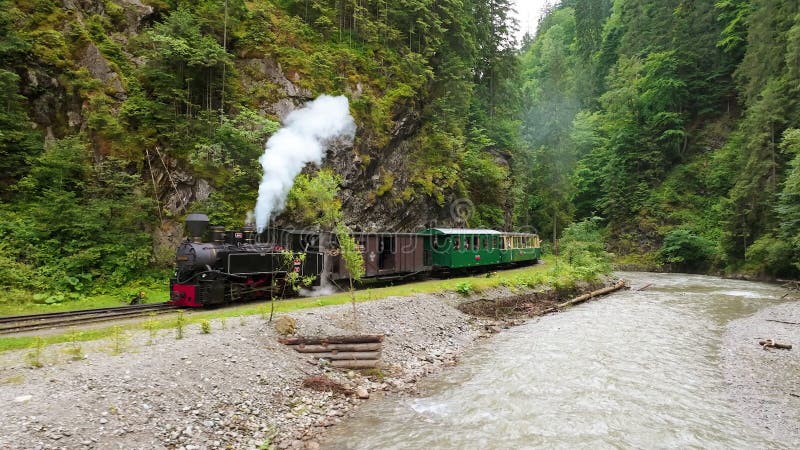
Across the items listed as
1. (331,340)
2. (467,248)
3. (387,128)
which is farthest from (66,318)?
(387,128)

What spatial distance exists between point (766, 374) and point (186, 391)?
13.8m

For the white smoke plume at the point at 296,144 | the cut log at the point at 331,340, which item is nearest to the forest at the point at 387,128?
the white smoke plume at the point at 296,144

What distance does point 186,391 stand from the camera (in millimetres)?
7629

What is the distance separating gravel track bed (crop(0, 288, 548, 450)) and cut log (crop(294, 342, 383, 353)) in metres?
0.30

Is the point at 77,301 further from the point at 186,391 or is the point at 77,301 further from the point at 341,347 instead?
the point at 341,347


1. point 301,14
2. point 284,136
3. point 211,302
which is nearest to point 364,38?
point 301,14

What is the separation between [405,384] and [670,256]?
1579 inches

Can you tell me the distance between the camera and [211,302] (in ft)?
46.1

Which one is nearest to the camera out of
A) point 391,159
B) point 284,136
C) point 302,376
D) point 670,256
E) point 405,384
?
point 302,376

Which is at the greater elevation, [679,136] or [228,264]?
[679,136]

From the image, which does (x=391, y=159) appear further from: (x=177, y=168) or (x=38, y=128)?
(x=38, y=128)

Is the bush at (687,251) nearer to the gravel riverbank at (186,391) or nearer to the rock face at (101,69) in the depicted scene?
the gravel riverbank at (186,391)

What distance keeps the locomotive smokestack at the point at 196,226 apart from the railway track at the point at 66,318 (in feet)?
8.38

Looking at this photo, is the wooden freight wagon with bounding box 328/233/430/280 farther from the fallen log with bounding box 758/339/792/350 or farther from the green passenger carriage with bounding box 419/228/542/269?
the fallen log with bounding box 758/339/792/350
